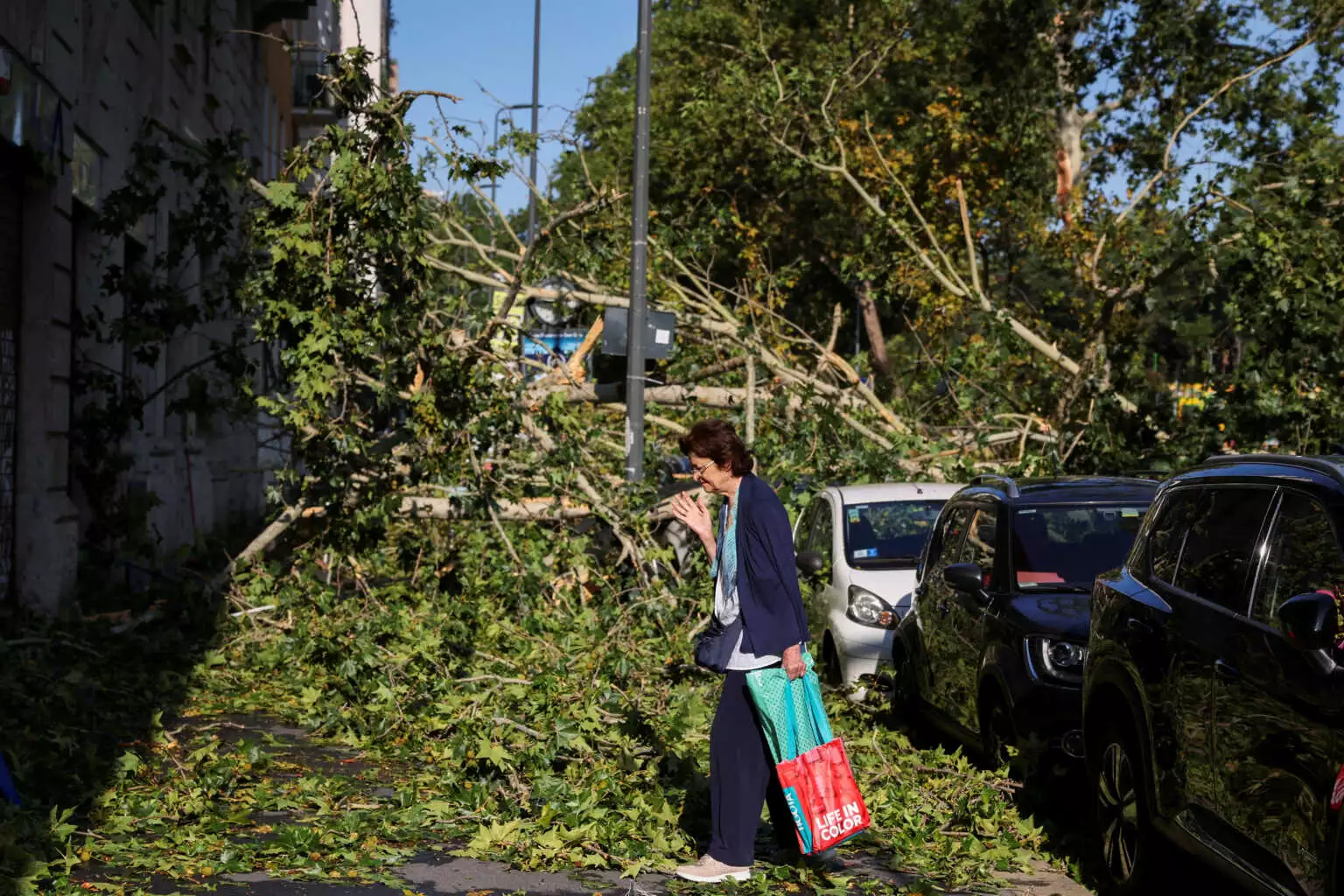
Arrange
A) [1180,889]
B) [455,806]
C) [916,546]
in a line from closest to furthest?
1. [1180,889]
2. [455,806]
3. [916,546]

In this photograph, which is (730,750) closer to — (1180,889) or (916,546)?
(1180,889)

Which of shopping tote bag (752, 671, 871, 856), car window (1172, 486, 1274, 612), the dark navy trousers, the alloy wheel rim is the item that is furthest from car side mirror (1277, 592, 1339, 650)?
the dark navy trousers

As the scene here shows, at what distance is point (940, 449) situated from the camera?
1625 cm

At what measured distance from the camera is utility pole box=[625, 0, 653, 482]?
14734 mm

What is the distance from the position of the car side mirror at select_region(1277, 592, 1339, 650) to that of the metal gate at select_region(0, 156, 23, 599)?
9907 millimetres

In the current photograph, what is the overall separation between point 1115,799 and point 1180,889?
1.51ft

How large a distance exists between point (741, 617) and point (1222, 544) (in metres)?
1.79

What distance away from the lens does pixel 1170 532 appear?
6734 mm

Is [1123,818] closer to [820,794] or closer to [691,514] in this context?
[820,794]

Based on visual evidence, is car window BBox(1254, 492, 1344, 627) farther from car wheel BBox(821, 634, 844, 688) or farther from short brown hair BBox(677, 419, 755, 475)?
car wheel BBox(821, 634, 844, 688)

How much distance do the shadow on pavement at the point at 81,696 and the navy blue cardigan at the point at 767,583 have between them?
273cm

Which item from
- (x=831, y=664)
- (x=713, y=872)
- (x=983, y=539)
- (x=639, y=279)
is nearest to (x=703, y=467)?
(x=713, y=872)

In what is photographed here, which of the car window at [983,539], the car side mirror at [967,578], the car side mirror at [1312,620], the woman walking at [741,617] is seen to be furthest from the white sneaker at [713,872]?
the car window at [983,539]

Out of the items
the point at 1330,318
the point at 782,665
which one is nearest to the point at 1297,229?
the point at 1330,318
